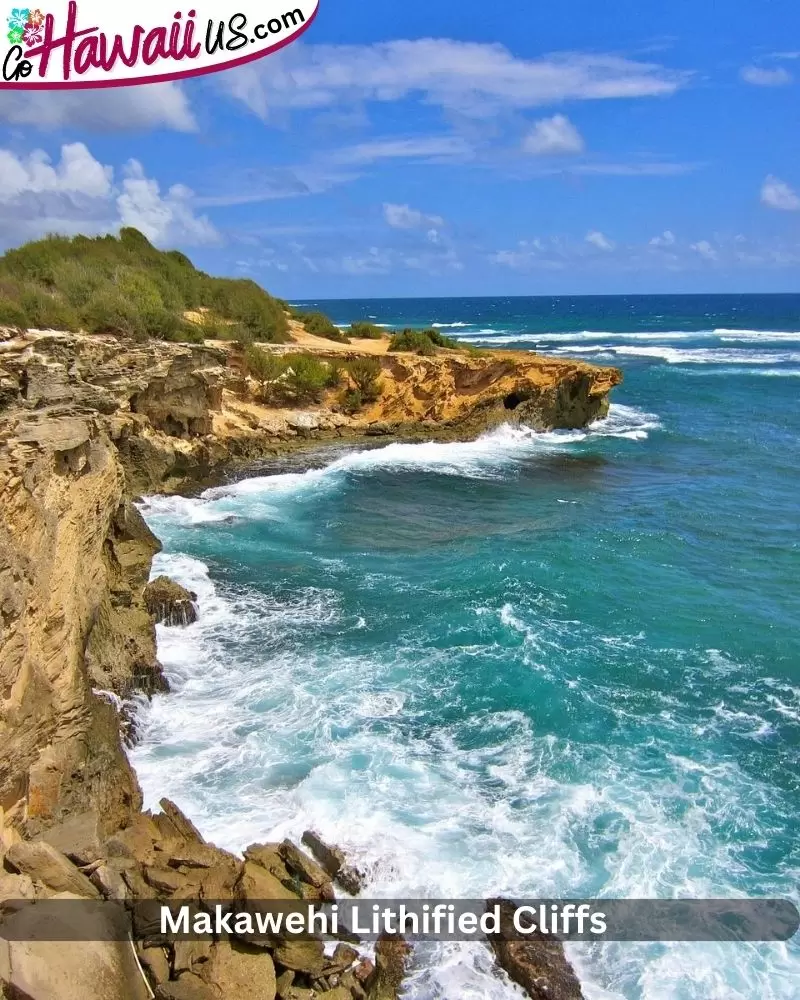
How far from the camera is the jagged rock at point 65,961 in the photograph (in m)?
5.98

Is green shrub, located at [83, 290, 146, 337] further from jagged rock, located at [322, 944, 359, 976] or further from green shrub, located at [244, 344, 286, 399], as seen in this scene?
jagged rock, located at [322, 944, 359, 976]

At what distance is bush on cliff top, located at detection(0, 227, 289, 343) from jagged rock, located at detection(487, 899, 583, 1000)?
2136 centimetres

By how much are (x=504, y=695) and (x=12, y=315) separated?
18.9 meters

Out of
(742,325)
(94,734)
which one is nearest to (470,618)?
(94,734)

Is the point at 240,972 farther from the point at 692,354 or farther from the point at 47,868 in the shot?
the point at 692,354

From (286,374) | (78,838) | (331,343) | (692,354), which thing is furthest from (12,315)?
(692,354)

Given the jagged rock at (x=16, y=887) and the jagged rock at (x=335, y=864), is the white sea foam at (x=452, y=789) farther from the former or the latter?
the jagged rock at (x=16, y=887)

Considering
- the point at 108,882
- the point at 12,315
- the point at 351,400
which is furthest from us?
the point at 351,400

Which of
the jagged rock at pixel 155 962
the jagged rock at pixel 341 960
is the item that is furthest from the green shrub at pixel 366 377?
the jagged rock at pixel 155 962

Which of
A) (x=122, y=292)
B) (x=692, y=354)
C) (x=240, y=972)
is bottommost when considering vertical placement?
(x=240, y=972)

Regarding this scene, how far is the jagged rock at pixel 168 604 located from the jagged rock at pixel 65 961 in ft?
26.3

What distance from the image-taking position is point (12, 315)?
73.2 ft

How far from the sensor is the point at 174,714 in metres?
12.0

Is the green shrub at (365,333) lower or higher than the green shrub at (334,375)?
higher
